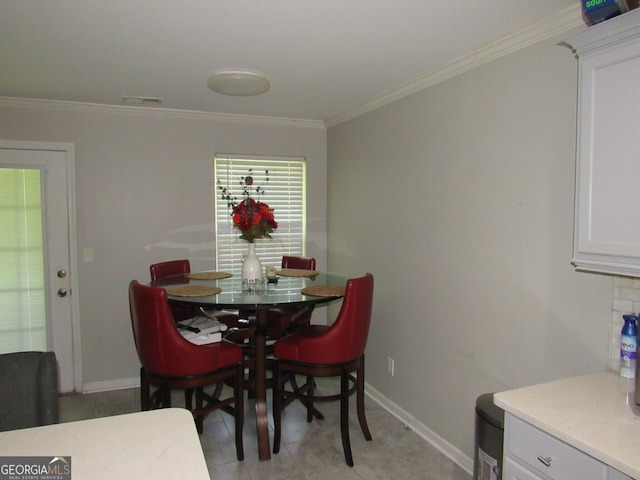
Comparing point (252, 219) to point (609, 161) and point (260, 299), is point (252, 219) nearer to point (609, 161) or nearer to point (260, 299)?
point (260, 299)

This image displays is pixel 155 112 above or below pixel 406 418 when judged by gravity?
above

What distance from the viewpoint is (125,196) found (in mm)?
3773

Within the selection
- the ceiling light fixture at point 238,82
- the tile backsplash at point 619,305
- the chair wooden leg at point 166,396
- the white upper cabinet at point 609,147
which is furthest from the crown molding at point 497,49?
the chair wooden leg at point 166,396

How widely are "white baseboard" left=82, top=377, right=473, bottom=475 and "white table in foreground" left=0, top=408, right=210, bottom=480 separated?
1.91m

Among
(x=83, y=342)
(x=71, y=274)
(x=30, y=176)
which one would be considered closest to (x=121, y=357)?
(x=83, y=342)

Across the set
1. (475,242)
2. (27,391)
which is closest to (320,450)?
(475,242)

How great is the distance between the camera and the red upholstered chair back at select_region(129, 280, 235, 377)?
2.42 m

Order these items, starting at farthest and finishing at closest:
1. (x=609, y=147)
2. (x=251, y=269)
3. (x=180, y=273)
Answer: (x=180, y=273) < (x=251, y=269) < (x=609, y=147)

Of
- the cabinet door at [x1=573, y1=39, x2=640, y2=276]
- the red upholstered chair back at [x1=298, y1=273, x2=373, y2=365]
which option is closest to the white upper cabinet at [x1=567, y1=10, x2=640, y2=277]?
the cabinet door at [x1=573, y1=39, x2=640, y2=276]

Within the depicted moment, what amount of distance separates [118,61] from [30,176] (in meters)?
1.59

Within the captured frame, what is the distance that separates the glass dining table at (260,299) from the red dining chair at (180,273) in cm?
21

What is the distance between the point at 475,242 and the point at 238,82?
1.79m

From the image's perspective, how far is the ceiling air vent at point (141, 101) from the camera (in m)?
3.41

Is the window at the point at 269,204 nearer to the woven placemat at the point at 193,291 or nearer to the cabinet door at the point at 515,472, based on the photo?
the woven placemat at the point at 193,291
